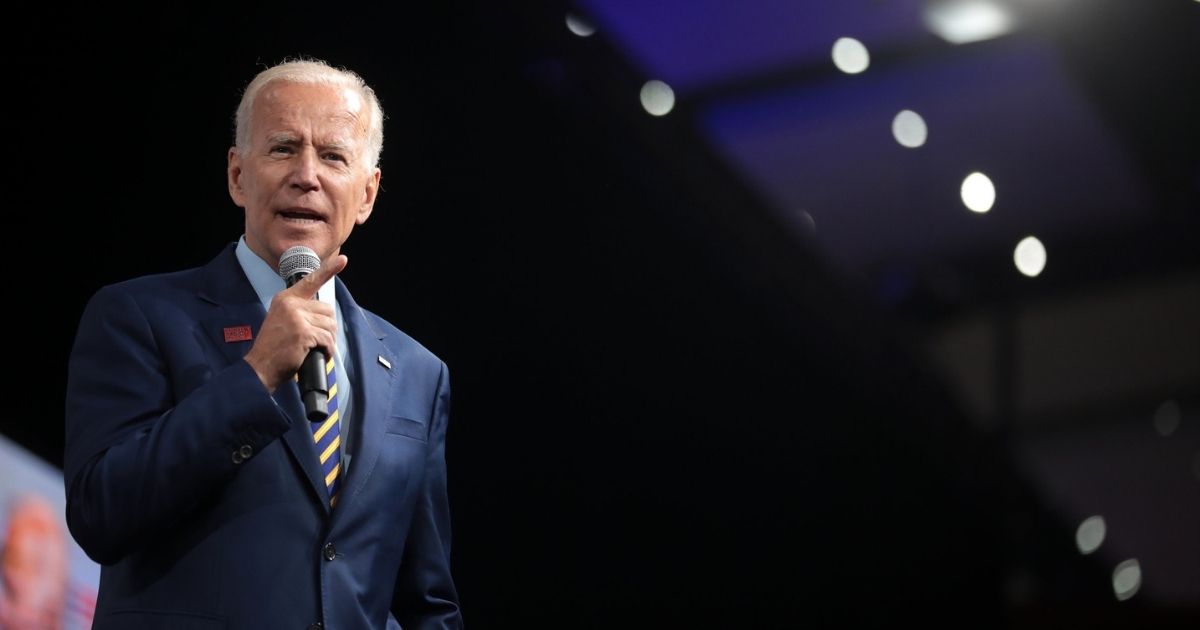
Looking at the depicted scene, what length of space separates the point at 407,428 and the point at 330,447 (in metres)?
0.13

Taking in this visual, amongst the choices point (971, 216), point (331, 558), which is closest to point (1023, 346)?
point (971, 216)

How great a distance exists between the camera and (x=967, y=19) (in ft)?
13.1

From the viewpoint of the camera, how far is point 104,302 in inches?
65.2

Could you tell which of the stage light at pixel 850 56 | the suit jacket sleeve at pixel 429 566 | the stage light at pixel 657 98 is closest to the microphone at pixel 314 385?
the suit jacket sleeve at pixel 429 566

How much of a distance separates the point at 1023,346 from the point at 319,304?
12.2ft

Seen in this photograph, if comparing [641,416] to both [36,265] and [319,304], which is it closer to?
[36,265]

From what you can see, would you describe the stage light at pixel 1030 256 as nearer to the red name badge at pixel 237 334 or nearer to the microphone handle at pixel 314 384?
the red name badge at pixel 237 334

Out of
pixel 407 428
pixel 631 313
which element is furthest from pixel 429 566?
pixel 631 313

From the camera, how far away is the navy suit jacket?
146 centimetres

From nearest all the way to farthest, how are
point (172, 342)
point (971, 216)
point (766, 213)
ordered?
1. point (172, 342)
2. point (766, 213)
3. point (971, 216)

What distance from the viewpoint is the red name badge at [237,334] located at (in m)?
1.66

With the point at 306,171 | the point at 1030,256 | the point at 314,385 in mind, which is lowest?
the point at 314,385

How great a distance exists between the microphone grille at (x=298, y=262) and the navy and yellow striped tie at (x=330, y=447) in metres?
0.11

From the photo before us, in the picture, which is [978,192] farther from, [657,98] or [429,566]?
[429,566]
